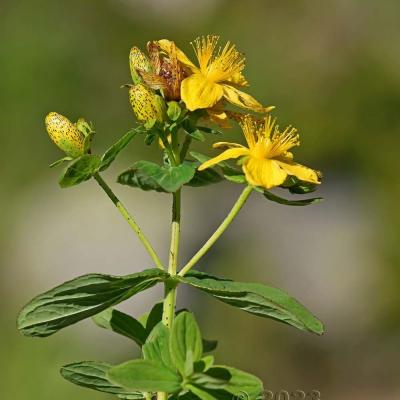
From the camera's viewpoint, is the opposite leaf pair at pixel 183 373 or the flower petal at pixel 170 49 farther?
the flower petal at pixel 170 49

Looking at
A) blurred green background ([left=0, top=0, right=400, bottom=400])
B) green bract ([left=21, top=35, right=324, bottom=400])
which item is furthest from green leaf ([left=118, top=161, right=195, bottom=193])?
blurred green background ([left=0, top=0, right=400, bottom=400])

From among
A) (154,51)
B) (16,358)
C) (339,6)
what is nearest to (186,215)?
(16,358)

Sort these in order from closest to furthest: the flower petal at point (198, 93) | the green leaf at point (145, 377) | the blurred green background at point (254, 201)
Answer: the green leaf at point (145, 377)
the flower petal at point (198, 93)
the blurred green background at point (254, 201)

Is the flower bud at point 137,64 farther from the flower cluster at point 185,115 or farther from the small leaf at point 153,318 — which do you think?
the small leaf at point 153,318

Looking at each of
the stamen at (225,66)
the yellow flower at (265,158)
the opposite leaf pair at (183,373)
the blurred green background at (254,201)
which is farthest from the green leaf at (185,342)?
the blurred green background at (254,201)

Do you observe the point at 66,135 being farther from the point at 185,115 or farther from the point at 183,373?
the point at 183,373

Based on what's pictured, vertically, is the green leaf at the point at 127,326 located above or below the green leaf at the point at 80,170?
below

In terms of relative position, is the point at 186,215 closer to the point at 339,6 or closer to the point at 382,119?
the point at 382,119
